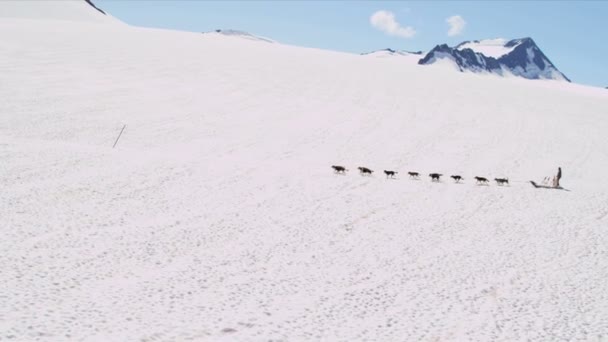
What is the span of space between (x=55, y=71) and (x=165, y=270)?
31.7 metres

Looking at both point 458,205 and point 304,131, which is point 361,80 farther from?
point 458,205

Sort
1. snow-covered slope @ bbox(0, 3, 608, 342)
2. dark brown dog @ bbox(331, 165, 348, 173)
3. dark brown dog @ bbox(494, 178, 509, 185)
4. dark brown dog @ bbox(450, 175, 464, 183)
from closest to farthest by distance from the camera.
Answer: snow-covered slope @ bbox(0, 3, 608, 342) → dark brown dog @ bbox(331, 165, 348, 173) → dark brown dog @ bbox(450, 175, 464, 183) → dark brown dog @ bbox(494, 178, 509, 185)

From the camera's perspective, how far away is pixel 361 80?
49375mm

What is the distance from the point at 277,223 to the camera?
44.7 ft

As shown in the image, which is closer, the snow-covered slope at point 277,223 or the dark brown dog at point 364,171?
the snow-covered slope at point 277,223

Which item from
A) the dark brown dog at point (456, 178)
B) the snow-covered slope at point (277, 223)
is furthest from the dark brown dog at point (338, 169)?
the dark brown dog at point (456, 178)

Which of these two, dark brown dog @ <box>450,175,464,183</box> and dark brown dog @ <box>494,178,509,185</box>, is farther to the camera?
dark brown dog @ <box>494,178,509,185</box>

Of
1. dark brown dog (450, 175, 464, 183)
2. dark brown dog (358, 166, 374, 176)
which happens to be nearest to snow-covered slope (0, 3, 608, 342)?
dark brown dog (450, 175, 464, 183)

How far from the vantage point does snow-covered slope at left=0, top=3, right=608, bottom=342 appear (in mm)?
8641

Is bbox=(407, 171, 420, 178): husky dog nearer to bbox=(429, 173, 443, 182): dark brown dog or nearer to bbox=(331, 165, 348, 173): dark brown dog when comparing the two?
bbox=(429, 173, 443, 182): dark brown dog

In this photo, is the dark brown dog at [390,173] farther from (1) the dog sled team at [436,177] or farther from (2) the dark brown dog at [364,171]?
(2) the dark brown dog at [364,171]

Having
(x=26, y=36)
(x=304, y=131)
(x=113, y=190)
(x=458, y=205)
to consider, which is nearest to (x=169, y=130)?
(x=304, y=131)

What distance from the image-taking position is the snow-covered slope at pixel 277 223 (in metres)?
8.64

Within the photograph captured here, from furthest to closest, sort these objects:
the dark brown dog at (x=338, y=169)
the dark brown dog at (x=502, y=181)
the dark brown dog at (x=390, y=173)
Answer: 1. the dark brown dog at (x=502, y=181)
2. the dark brown dog at (x=338, y=169)
3. the dark brown dog at (x=390, y=173)
